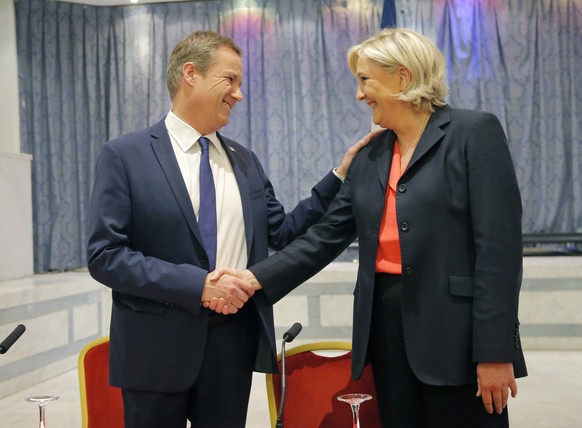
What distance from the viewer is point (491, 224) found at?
68.0 inches

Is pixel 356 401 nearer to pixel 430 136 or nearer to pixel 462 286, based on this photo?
pixel 462 286

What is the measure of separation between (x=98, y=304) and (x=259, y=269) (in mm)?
3820

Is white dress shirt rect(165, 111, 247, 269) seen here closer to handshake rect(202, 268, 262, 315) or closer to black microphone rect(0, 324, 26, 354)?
handshake rect(202, 268, 262, 315)

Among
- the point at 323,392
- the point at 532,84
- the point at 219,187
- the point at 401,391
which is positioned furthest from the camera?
the point at 532,84

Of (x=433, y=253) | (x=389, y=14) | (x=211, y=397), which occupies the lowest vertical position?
(x=211, y=397)

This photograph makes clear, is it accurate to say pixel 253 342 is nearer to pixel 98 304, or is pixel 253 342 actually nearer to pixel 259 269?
pixel 259 269

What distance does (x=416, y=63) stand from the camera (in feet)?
6.23

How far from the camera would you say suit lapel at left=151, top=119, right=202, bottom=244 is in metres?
1.97

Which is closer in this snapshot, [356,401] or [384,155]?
[356,401]

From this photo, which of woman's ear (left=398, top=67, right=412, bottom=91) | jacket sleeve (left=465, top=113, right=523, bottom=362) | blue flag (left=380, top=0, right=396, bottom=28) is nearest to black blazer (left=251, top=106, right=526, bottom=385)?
jacket sleeve (left=465, top=113, right=523, bottom=362)

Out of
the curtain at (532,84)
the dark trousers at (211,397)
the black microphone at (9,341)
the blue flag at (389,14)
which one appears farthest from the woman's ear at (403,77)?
the curtain at (532,84)

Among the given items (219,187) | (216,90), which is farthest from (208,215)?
(216,90)

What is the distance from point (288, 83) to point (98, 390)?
17.2 ft

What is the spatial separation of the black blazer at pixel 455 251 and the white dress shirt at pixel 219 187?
1.26 ft
